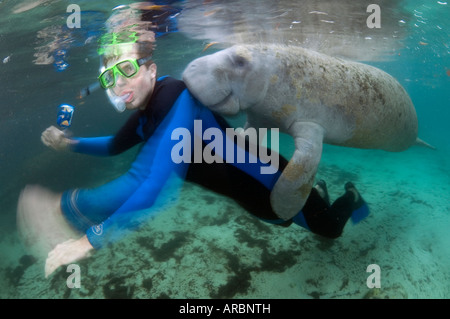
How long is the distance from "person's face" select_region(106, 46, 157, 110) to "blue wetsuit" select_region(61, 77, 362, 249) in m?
0.11

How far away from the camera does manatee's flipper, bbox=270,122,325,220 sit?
2662mm

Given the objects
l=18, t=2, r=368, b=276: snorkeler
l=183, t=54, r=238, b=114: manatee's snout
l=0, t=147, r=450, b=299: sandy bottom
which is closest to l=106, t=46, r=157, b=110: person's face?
l=18, t=2, r=368, b=276: snorkeler

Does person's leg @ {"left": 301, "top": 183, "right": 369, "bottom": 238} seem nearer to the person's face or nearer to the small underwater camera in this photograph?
the person's face

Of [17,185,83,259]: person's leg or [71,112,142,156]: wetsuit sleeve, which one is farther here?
[71,112,142,156]: wetsuit sleeve

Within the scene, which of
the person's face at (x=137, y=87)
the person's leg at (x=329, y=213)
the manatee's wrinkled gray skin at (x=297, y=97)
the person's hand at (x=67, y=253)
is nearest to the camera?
the person's hand at (x=67, y=253)

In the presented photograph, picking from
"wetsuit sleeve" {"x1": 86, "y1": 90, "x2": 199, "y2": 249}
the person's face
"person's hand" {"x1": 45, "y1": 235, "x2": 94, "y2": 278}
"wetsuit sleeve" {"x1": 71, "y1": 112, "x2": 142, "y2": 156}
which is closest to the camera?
"person's hand" {"x1": 45, "y1": 235, "x2": 94, "y2": 278}

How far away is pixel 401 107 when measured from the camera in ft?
13.3

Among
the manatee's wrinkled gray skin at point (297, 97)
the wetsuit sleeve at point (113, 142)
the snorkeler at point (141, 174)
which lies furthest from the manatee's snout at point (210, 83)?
the wetsuit sleeve at point (113, 142)

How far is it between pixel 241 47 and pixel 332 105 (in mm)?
1258

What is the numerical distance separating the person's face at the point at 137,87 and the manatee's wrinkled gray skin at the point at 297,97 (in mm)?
365

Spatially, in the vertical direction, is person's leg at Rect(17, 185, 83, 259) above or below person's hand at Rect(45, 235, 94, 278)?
below

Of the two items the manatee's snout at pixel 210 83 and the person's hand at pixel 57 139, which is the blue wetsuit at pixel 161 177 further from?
the person's hand at pixel 57 139

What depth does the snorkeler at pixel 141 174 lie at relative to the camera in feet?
6.84

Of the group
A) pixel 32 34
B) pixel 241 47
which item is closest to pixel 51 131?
pixel 241 47
